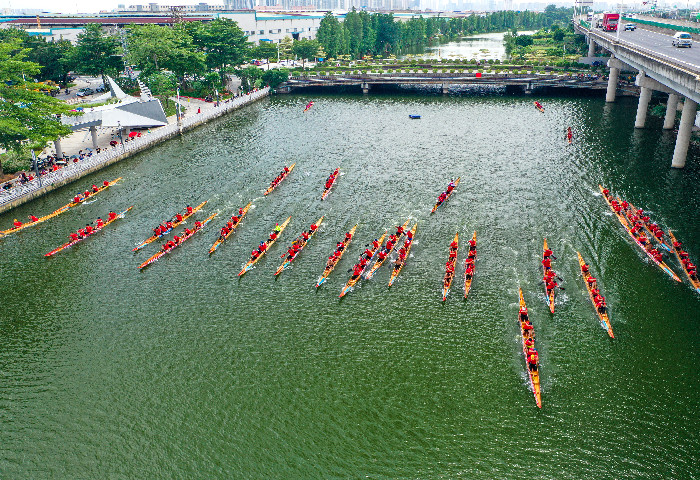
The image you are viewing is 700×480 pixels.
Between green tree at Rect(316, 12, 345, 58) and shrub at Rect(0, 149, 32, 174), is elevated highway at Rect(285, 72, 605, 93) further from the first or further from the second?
shrub at Rect(0, 149, 32, 174)

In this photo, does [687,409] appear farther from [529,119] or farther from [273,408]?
[529,119]

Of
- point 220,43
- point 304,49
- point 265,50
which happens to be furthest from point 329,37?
point 220,43

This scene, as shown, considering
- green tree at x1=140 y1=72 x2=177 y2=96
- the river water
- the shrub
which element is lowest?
the river water

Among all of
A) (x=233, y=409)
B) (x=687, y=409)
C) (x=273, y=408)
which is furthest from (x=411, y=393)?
(x=687, y=409)

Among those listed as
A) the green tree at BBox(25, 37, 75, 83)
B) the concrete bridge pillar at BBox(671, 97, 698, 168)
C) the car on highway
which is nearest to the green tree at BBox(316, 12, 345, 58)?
the green tree at BBox(25, 37, 75, 83)

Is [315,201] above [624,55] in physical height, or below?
below

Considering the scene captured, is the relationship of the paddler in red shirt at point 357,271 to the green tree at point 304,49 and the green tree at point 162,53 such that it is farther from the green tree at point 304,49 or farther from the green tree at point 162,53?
the green tree at point 304,49
